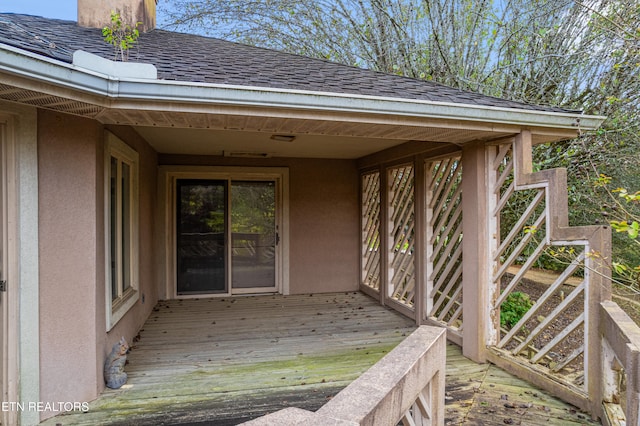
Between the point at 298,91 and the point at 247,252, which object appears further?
the point at 247,252

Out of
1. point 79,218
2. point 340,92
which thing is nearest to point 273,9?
point 340,92

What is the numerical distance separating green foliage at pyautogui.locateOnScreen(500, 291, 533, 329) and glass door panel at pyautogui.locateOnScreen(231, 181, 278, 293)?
3.47 m

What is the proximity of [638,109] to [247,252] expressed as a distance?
5.75 meters

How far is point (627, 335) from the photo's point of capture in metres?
2.07

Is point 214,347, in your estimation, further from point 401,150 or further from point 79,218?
point 401,150

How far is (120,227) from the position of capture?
3.72 m

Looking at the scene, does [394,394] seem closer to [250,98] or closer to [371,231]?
[250,98]

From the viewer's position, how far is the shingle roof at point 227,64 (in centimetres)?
Answer: 263

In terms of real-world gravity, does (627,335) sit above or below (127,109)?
below

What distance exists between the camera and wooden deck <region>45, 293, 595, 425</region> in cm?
268

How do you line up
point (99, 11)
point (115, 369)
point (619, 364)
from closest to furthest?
1. point (619, 364)
2. point (115, 369)
3. point (99, 11)

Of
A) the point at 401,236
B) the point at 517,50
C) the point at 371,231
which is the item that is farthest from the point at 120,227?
the point at 517,50

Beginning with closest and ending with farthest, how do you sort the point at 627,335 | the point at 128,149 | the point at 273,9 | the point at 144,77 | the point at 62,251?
the point at 627,335 < the point at 144,77 < the point at 62,251 < the point at 128,149 < the point at 273,9

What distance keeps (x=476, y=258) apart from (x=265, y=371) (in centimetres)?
220
